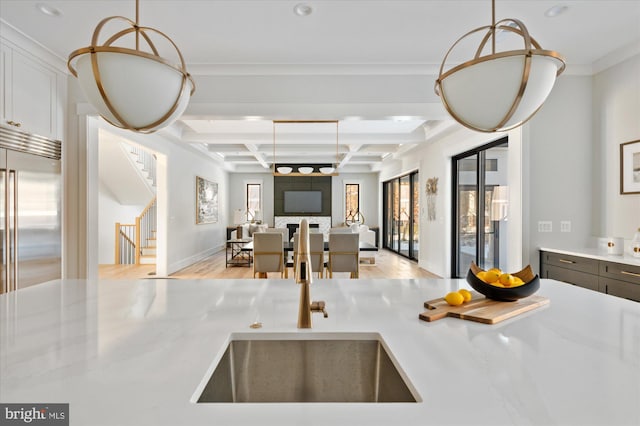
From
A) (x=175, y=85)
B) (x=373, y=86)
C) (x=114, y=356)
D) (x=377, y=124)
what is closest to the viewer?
(x=114, y=356)

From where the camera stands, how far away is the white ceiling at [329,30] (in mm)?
2453

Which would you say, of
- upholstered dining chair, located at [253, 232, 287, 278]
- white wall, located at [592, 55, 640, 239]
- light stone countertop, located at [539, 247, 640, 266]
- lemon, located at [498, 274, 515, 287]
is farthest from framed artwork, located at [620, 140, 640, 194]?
upholstered dining chair, located at [253, 232, 287, 278]

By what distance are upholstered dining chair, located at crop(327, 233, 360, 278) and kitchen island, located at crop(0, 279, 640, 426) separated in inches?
111

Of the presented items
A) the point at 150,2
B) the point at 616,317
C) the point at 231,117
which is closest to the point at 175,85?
the point at 150,2

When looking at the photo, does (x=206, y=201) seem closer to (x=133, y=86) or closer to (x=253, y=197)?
(x=253, y=197)

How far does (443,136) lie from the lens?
18.6 ft

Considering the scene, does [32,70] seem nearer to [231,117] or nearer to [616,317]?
[231,117]

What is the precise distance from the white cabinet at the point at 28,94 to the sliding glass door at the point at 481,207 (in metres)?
4.91

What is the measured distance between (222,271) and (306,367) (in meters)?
5.78

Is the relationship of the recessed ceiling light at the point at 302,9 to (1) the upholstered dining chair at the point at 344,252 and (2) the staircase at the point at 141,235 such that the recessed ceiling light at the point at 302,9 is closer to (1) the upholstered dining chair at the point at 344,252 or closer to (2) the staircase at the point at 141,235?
(1) the upholstered dining chair at the point at 344,252

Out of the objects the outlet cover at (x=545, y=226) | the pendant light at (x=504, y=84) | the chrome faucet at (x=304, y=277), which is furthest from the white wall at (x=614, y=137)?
the chrome faucet at (x=304, y=277)

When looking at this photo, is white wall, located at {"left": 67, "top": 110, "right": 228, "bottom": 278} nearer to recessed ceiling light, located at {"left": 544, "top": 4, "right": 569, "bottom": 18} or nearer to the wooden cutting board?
the wooden cutting board

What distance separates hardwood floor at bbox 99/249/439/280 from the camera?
240 inches

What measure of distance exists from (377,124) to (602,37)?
3.10 m
